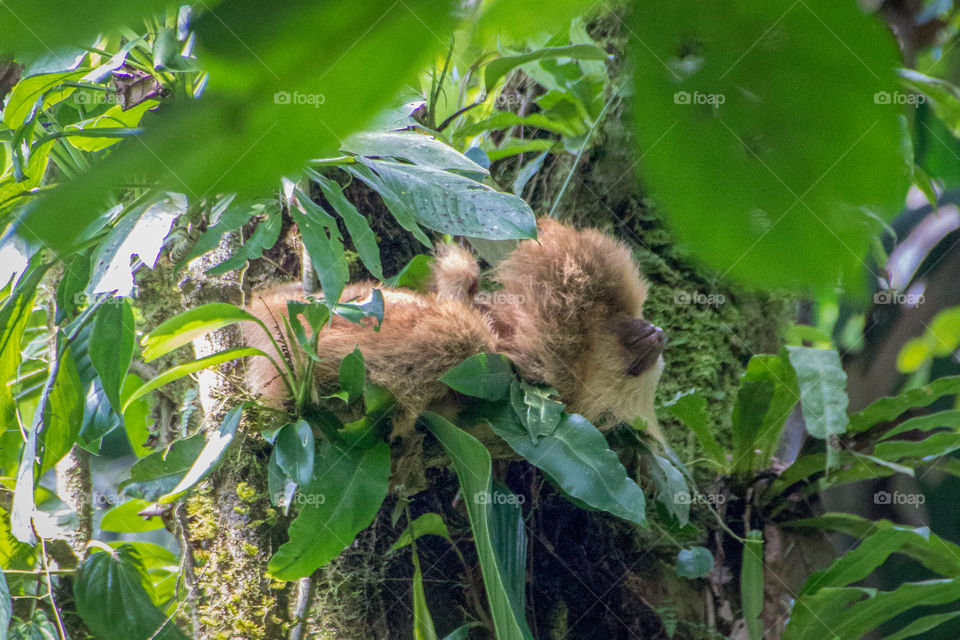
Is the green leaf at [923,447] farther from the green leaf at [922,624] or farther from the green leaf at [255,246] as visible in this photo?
the green leaf at [255,246]

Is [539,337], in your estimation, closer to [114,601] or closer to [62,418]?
[62,418]

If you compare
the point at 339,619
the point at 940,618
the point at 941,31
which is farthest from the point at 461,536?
the point at 941,31

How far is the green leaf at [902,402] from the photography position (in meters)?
1.43

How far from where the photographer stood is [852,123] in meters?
0.19

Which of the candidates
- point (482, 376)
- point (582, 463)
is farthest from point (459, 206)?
point (582, 463)

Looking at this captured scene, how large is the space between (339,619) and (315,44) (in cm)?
130

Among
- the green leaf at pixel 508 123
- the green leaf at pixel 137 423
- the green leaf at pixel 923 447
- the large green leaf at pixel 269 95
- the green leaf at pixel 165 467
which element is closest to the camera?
the large green leaf at pixel 269 95

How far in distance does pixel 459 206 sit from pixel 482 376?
327mm

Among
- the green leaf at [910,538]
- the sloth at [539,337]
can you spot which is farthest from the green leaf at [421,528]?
the green leaf at [910,538]

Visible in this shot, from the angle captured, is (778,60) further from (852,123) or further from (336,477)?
(336,477)

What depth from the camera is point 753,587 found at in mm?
1314

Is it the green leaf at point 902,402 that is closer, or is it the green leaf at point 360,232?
the green leaf at point 360,232

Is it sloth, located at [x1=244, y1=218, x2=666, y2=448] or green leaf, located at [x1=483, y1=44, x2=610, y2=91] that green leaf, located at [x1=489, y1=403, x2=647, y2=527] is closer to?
sloth, located at [x1=244, y1=218, x2=666, y2=448]

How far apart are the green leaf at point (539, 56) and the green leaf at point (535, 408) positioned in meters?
0.55
